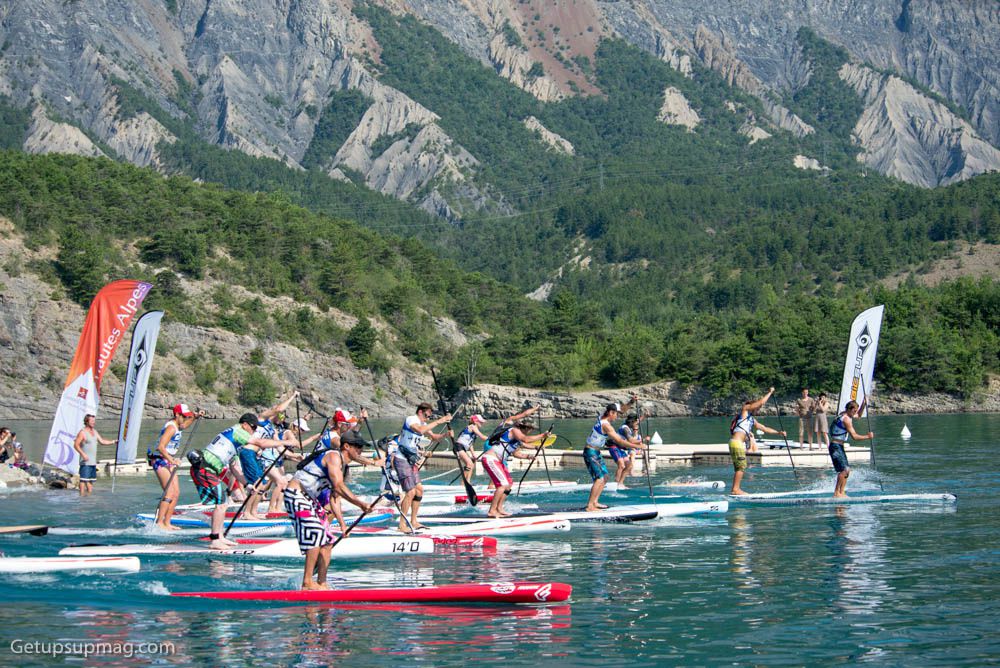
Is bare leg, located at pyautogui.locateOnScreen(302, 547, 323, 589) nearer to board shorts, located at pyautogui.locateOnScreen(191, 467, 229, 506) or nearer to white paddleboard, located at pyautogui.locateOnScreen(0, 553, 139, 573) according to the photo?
white paddleboard, located at pyautogui.locateOnScreen(0, 553, 139, 573)

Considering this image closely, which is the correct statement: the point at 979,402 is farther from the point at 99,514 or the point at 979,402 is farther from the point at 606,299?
the point at 99,514

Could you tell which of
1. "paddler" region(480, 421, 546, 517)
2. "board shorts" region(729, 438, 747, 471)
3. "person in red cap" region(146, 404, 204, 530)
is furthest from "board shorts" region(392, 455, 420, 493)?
"board shorts" region(729, 438, 747, 471)

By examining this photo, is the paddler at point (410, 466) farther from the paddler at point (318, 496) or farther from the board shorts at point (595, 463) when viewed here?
the paddler at point (318, 496)

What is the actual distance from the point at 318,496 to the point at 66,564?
4.79 meters

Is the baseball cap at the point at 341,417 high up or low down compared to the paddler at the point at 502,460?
up

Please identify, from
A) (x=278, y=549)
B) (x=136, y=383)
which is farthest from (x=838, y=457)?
(x=136, y=383)

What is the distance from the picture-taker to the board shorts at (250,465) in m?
21.9

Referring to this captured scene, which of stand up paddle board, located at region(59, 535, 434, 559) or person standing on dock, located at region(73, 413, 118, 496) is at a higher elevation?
person standing on dock, located at region(73, 413, 118, 496)

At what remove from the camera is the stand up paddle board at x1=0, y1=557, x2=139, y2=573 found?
17688mm

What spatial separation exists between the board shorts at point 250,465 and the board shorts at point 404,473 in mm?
2464

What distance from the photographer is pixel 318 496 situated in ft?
51.5

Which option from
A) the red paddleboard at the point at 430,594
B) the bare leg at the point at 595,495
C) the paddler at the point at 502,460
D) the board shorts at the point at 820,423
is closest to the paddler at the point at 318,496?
the red paddleboard at the point at 430,594

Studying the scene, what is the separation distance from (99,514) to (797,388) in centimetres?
7931

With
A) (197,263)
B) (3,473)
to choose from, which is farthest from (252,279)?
(3,473)
